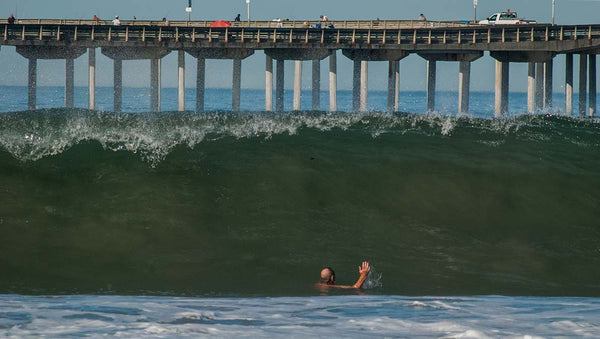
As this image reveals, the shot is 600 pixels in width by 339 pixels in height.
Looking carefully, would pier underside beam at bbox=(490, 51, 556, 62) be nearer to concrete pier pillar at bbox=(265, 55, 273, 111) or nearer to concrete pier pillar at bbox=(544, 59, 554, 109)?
concrete pier pillar at bbox=(544, 59, 554, 109)

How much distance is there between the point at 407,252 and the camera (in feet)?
53.0

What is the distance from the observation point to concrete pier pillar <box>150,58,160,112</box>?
52.7 metres

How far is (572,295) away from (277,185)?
7858 millimetres

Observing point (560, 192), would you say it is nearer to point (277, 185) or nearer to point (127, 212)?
point (277, 185)

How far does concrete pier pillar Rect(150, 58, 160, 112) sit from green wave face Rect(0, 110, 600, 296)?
1021 inches

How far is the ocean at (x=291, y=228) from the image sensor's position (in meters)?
11.3

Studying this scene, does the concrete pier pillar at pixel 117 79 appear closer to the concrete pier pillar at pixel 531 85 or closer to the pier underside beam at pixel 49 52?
the pier underside beam at pixel 49 52

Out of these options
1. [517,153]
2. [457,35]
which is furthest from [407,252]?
[457,35]

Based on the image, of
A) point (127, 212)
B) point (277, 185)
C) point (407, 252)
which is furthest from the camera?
point (277, 185)

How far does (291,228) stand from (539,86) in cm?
3994

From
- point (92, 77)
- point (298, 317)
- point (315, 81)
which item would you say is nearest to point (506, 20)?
point (315, 81)

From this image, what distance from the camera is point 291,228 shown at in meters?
17.3

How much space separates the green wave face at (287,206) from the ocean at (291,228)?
0.20ft

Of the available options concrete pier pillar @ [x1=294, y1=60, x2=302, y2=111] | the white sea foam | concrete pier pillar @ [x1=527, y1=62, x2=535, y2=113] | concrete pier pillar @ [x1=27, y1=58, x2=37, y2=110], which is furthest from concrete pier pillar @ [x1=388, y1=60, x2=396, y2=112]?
the white sea foam
